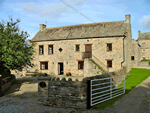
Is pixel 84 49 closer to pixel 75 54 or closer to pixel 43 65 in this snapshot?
pixel 75 54

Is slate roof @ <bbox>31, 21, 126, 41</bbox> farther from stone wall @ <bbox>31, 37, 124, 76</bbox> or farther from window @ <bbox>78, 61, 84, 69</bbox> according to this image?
window @ <bbox>78, 61, 84, 69</bbox>

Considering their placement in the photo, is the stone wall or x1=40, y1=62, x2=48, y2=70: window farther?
x1=40, y1=62, x2=48, y2=70: window

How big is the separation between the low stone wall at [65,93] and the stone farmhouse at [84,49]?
1258 centimetres

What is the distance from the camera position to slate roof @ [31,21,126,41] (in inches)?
962

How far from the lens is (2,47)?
15344 mm

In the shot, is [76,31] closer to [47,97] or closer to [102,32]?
[102,32]

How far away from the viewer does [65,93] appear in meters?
9.05

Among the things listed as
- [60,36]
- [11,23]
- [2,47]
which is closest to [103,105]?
[2,47]

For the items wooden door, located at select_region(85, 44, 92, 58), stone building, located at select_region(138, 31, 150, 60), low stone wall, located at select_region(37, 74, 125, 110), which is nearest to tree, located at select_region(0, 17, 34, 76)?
low stone wall, located at select_region(37, 74, 125, 110)

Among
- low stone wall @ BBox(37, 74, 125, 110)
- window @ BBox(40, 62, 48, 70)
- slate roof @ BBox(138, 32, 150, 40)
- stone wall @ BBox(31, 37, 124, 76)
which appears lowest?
low stone wall @ BBox(37, 74, 125, 110)

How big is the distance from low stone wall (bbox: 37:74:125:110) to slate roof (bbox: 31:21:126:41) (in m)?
16.5

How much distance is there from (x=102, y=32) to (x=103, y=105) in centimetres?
1744

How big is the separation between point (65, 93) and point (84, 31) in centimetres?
1889

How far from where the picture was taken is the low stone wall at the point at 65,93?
871 centimetres
